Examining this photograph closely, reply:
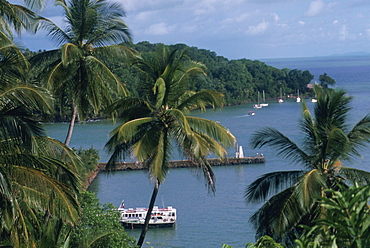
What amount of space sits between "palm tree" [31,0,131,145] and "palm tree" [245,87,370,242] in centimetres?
428

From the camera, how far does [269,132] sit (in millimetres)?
12672

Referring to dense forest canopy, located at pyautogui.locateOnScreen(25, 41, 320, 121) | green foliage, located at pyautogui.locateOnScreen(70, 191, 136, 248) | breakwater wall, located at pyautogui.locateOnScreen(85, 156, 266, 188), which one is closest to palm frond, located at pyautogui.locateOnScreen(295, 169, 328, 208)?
green foliage, located at pyautogui.locateOnScreen(70, 191, 136, 248)

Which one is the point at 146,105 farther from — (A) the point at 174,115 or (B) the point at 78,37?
(B) the point at 78,37

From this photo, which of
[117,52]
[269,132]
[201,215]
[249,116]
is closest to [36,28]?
[117,52]

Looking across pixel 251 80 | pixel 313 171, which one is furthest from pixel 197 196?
pixel 251 80

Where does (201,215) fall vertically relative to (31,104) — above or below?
below

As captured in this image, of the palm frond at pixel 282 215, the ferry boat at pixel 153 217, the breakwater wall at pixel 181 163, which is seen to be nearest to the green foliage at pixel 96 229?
the palm frond at pixel 282 215

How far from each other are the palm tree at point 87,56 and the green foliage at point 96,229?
2186mm

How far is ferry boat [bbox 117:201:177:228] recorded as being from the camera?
30.9 m

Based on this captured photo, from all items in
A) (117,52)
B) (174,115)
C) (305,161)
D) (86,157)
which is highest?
(117,52)

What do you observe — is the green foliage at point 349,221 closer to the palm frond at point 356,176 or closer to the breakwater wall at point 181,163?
the palm frond at point 356,176

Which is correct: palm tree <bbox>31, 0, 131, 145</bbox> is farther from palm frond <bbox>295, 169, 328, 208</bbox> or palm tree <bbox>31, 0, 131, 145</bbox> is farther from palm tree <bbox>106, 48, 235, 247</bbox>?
palm frond <bbox>295, 169, 328, 208</bbox>

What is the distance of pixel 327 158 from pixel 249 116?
64.3 metres

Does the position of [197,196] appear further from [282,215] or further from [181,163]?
[282,215]
